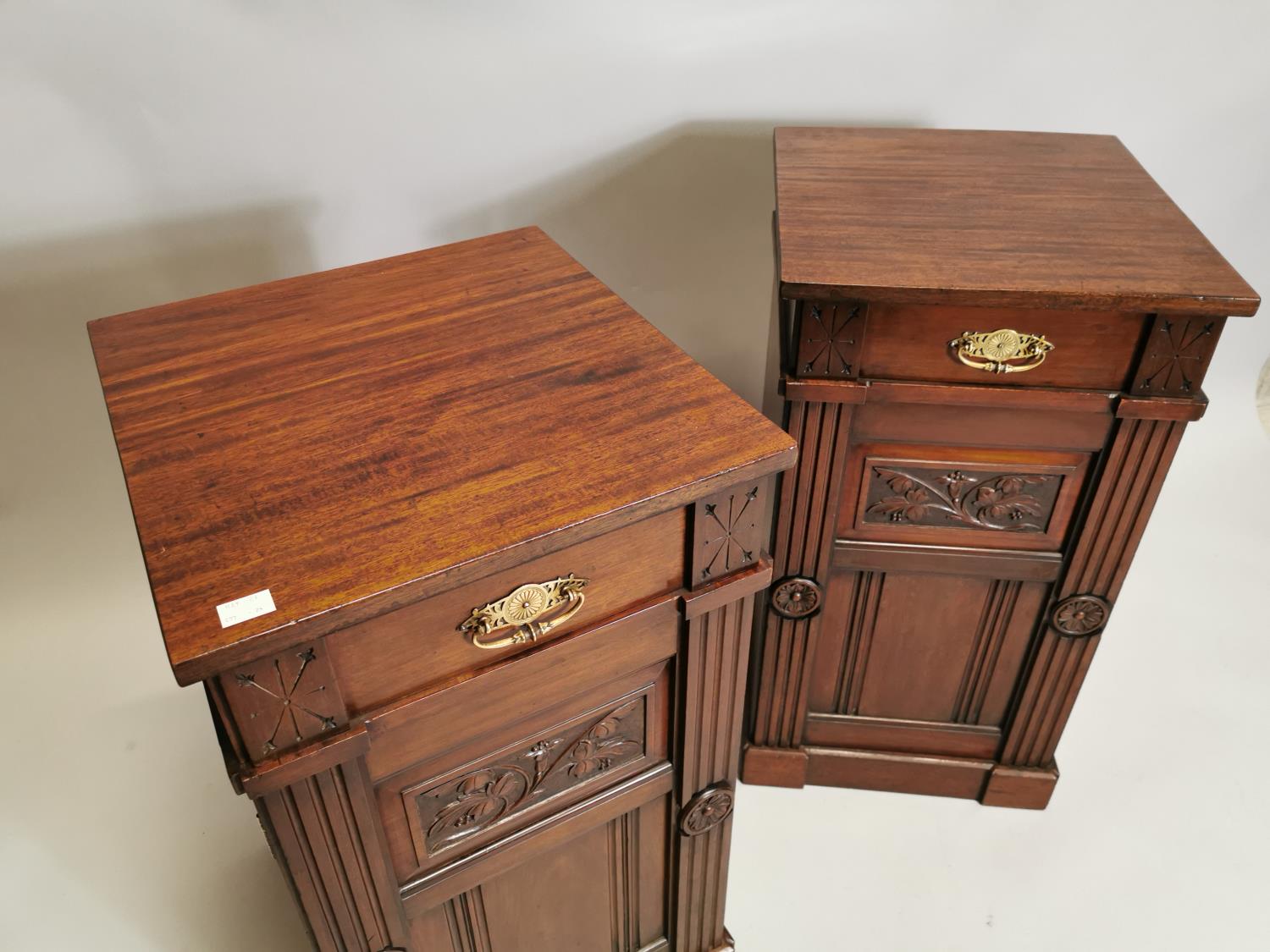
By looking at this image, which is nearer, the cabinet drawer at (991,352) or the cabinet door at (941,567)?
the cabinet drawer at (991,352)

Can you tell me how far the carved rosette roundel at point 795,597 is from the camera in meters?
1.31

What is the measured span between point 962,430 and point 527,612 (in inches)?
23.1

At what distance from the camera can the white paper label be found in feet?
2.39

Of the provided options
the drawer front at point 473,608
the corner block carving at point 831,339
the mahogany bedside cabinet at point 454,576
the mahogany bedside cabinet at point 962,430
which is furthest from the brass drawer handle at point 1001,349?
the drawer front at point 473,608

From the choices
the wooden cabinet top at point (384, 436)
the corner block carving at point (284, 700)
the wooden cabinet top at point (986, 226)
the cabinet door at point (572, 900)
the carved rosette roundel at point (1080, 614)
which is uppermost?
the wooden cabinet top at point (986, 226)

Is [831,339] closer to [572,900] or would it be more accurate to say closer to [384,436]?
[384,436]

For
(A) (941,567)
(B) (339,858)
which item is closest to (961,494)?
(A) (941,567)

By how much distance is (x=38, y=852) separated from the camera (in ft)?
4.72

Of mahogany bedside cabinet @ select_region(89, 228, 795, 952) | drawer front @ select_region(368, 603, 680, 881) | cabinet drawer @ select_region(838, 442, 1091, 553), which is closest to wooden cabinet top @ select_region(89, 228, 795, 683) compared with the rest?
mahogany bedside cabinet @ select_region(89, 228, 795, 952)

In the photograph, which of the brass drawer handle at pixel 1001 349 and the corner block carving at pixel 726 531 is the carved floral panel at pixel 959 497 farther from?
the corner block carving at pixel 726 531

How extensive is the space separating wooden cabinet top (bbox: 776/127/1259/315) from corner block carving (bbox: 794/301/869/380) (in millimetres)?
31

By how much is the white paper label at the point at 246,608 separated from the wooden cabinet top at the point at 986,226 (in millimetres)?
595

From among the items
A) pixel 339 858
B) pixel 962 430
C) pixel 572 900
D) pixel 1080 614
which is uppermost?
pixel 962 430

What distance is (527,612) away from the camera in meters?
0.85
